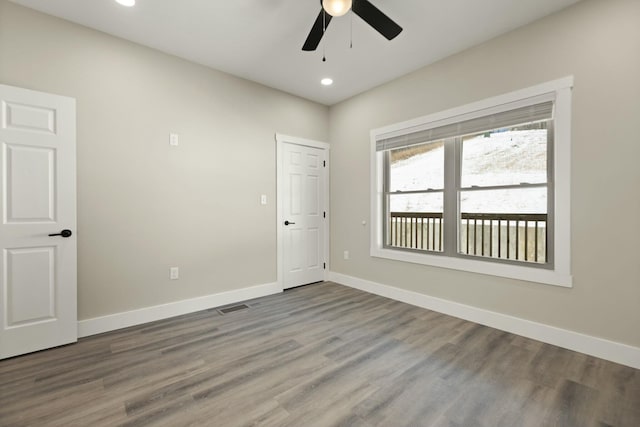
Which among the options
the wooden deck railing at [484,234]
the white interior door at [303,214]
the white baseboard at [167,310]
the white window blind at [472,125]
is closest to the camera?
the white window blind at [472,125]

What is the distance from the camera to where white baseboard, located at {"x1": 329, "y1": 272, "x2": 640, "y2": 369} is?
7.21 feet

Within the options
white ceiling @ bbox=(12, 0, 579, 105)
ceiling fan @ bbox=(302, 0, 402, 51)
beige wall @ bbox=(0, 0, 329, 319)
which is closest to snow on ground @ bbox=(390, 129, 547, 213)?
white ceiling @ bbox=(12, 0, 579, 105)

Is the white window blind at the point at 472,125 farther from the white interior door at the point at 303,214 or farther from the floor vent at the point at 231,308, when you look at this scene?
the floor vent at the point at 231,308

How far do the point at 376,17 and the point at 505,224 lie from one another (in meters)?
2.46

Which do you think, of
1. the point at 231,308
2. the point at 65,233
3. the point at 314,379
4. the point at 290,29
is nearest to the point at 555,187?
the point at 314,379

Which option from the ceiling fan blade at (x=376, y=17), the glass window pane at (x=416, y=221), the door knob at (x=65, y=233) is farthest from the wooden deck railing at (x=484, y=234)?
the door knob at (x=65, y=233)

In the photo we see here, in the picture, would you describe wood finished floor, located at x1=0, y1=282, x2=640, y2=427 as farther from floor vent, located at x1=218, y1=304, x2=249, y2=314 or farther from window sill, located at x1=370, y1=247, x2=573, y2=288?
window sill, located at x1=370, y1=247, x2=573, y2=288

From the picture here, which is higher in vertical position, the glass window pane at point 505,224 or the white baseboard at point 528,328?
the glass window pane at point 505,224

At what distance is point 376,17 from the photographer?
6.90 feet

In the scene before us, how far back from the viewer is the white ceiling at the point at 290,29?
94.8 inches

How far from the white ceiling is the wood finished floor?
2.94 metres

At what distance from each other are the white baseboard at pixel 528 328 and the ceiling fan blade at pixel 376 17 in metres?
2.80

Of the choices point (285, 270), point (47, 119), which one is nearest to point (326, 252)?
point (285, 270)

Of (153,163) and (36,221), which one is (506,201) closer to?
(153,163)
